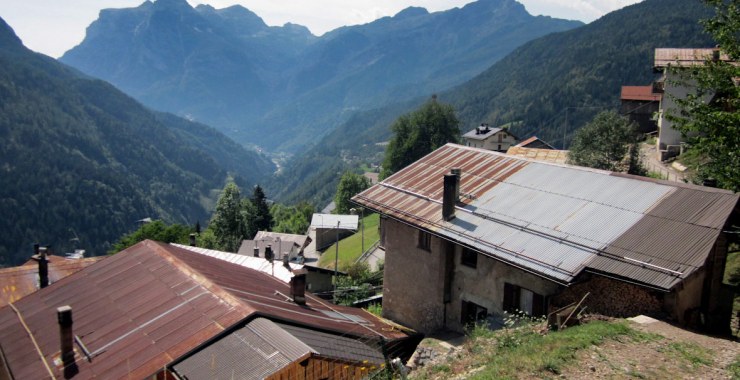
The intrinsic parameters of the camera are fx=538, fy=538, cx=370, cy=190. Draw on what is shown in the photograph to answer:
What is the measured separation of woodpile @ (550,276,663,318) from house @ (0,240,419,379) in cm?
472

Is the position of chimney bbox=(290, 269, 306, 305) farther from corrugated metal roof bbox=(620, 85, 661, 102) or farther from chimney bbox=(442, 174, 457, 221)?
corrugated metal roof bbox=(620, 85, 661, 102)

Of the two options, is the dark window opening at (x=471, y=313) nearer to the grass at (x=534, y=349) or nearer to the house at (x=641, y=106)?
the grass at (x=534, y=349)

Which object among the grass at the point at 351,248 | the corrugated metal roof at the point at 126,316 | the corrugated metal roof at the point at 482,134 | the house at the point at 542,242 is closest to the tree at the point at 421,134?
the corrugated metal roof at the point at 482,134

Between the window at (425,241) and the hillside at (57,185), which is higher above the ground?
the window at (425,241)

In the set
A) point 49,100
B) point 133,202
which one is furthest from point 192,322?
point 49,100

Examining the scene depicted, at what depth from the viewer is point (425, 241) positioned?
20016mm

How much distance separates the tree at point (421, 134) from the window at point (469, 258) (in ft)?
185

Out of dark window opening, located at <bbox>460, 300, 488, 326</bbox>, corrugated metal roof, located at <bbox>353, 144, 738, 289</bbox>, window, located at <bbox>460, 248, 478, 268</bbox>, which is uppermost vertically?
corrugated metal roof, located at <bbox>353, 144, 738, 289</bbox>

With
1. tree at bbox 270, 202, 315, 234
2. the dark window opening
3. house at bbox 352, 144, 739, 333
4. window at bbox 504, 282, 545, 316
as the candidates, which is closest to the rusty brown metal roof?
house at bbox 352, 144, 739, 333

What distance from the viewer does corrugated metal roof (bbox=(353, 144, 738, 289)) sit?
13.5m

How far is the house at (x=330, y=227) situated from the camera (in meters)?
57.2

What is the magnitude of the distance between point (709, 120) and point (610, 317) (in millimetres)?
5674

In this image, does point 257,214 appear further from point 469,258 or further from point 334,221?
point 469,258

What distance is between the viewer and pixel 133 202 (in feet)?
529
